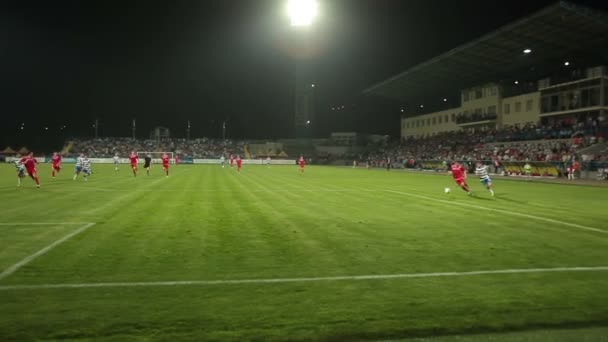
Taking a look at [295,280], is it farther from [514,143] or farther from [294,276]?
[514,143]

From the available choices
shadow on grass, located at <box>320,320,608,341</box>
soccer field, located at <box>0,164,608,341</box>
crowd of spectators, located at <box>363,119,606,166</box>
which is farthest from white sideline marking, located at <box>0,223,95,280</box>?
crowd of spectators, located at <box>363,119,606,166</box>

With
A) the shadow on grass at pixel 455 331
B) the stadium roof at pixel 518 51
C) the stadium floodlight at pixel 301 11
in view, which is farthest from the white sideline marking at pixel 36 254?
the stadium roof at pixel 518 51

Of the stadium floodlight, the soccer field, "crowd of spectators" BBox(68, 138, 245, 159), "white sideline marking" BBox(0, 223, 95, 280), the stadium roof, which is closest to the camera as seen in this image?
the soccer field

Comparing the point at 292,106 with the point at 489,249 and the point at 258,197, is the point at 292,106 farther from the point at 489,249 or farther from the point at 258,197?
the point at 489,249

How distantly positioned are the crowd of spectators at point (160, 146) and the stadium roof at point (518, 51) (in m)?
47.0

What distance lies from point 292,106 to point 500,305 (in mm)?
107767

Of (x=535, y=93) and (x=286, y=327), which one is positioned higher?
(x=535, y=93)

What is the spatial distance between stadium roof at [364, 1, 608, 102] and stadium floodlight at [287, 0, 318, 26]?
22657 millimetres

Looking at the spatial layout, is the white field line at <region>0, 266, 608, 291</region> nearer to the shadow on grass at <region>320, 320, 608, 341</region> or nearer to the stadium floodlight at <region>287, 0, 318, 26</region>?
the shadow on grass at <region>320, 320, 608, 341</region>

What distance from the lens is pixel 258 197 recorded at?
1903cm

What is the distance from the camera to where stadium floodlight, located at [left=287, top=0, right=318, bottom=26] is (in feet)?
121

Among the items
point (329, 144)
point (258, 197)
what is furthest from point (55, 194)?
point (329, 144)

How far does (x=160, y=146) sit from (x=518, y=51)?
82339 millimetres

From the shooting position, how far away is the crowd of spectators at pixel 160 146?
329 ft
